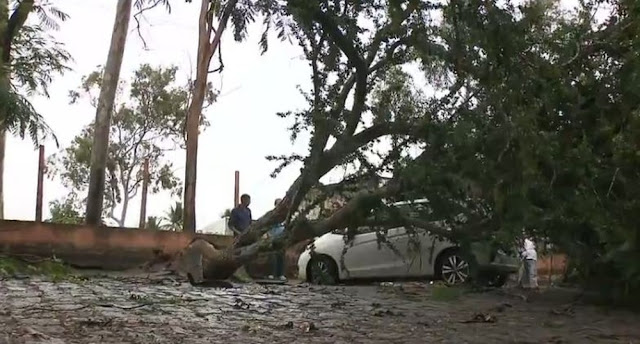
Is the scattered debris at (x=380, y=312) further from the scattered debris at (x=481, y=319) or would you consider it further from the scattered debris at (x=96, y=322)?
the scattered debris at (x=96, y=322)

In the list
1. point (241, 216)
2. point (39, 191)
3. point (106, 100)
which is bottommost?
point (241, 216)

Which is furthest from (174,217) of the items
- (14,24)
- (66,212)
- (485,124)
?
(485,124)

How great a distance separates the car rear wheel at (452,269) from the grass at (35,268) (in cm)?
594

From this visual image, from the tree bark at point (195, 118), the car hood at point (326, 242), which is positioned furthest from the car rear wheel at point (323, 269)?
the tree bark at point (195, 118)

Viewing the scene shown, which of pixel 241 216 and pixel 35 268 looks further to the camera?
pixel 241 216

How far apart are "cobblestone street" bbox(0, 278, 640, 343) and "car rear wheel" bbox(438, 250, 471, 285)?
1.60 m

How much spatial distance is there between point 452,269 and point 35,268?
683cm

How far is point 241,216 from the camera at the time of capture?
14797 millimetres

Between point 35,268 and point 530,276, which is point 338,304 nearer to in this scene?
point 530,276

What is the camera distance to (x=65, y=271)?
1362cm

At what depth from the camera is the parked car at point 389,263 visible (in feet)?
40.9

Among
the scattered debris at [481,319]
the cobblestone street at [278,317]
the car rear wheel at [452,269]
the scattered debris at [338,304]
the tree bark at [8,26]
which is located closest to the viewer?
the cobblestone street at [278,317]

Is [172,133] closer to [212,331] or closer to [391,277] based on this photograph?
[391,277]

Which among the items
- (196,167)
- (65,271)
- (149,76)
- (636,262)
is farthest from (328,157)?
(149,76)
